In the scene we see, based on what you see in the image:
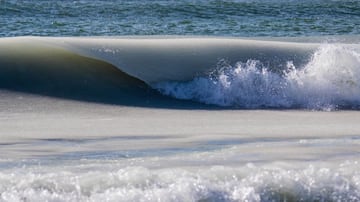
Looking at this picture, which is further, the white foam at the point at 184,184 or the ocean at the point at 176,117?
the ocean at the point at 176,117

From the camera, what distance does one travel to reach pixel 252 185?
723 cm

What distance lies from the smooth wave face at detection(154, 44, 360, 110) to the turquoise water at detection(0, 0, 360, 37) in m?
7.17

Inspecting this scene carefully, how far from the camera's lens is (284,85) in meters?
13.9

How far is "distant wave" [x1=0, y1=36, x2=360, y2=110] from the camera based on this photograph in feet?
44.3

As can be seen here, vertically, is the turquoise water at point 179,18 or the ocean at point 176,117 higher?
the ocean at point 176,117

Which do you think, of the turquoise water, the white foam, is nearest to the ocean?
the white foam

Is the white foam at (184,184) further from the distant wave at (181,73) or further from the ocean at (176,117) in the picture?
the distant wave at (181,73)

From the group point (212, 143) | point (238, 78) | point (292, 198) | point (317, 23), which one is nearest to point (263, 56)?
point (238, 78)

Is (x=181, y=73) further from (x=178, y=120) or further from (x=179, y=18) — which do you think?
(x=179, y=18)

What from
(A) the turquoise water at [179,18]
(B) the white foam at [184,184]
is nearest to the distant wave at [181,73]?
(B) the white foam at [184,184]

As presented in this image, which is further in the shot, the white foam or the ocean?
the ocean

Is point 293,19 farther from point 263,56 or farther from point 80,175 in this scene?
point 80,175

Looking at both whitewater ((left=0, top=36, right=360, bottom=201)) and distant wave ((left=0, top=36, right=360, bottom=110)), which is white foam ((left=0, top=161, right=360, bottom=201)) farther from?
distant wave ((left=0, top=36, right=360, bottom=110))

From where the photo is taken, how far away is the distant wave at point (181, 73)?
13.5 metres
